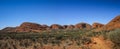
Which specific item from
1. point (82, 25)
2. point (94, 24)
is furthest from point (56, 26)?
point (94, 24)

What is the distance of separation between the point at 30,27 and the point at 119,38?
85389 mm

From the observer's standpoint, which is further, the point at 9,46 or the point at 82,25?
the point at 82,25

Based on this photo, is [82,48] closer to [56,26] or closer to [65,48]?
[65,48]

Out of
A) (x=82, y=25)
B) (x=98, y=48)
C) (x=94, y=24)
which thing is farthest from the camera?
(x=82, y=25)

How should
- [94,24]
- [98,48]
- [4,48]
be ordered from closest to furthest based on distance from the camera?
[4,48]
[98,48]
[94,24]

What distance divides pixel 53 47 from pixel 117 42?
592 centimetres

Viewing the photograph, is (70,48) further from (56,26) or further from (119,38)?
(56,26)

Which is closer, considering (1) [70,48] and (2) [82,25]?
(1) [70,48]

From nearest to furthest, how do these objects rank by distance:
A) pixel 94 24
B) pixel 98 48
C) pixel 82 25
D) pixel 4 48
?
pixel 4 48, pixel 98 48, pixel 94 24, pixel 82 25

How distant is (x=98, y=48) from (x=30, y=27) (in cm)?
8465

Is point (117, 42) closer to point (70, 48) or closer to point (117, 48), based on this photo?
point (117, 48)

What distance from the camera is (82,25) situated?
111562 mm

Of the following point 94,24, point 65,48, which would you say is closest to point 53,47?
point 65,48

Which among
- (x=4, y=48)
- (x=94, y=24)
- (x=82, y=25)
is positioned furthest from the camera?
(x=82, y=25)
